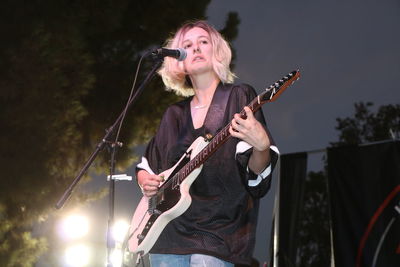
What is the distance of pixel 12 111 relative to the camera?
19.1 feet

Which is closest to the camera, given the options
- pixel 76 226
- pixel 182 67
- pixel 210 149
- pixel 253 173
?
pixel 253 173

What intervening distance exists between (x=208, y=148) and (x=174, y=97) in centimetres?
654

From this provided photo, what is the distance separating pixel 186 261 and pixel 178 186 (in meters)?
0.37

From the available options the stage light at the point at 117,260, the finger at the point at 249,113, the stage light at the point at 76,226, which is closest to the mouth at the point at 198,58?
the finger at the point at 249,113

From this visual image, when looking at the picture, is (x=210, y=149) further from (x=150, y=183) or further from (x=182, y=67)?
(x=182, y=67)

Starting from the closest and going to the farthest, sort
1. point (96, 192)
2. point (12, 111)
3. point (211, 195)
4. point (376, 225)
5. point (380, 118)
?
point (211, 195)
point (376, 225)
point (12, 111)
point (96, 192)
point (380, 118)

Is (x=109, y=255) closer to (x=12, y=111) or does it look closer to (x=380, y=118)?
(x=12, y=111)

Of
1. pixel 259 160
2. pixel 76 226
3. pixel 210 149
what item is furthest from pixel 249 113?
pixel 76 226

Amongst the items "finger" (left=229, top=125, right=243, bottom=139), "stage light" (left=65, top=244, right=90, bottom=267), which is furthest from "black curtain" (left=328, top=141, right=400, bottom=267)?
"stage light" (left=65, top=244, right=90, bottom=267)

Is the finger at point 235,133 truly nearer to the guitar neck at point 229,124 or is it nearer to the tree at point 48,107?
the guitar neck at point 229,124

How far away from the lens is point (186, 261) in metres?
2.22

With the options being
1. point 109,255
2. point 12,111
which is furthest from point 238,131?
point 12,111

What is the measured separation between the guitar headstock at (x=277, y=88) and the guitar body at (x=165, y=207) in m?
0.38

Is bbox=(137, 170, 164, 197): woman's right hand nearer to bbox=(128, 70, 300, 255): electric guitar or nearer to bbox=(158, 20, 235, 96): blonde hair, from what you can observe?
bbox=(128, 70, 300, 255): electric guitar
